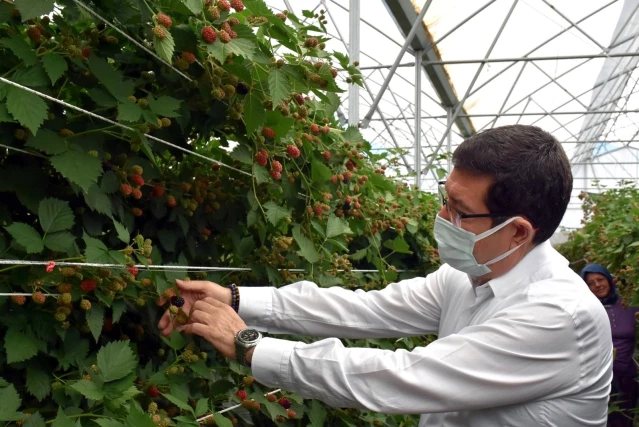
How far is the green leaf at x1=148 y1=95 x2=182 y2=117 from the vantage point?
57.5 inches

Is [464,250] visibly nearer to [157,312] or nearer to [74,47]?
[157,312]

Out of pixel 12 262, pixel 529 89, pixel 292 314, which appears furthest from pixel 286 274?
pixel 529 89

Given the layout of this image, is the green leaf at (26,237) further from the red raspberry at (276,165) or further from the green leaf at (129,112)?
the red raspberry at (276,165)

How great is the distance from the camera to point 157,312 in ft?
5.40

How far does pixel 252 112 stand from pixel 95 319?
596 millimetres

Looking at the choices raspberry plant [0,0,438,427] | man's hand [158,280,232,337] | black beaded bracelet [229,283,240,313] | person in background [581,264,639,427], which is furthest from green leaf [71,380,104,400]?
person in background [581,264,639,427]

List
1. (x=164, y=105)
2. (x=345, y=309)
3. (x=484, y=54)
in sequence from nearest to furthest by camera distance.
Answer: (x=164, y=105), (x=345, y=309), (x=484, y=54)

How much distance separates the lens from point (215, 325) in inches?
65.9

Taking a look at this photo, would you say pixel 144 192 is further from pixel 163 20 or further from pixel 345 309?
pixel 345 309

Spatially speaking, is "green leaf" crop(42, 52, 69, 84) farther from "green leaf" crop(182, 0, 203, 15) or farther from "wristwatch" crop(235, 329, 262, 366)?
"wristwatch" crop(235, 329, 262, 366)

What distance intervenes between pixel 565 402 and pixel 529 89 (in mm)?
16544

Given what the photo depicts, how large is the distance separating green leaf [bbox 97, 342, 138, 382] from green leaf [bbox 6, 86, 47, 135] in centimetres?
44

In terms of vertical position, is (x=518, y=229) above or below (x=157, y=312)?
above

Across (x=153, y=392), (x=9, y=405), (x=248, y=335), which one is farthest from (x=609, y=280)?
(x=9, y=405)
